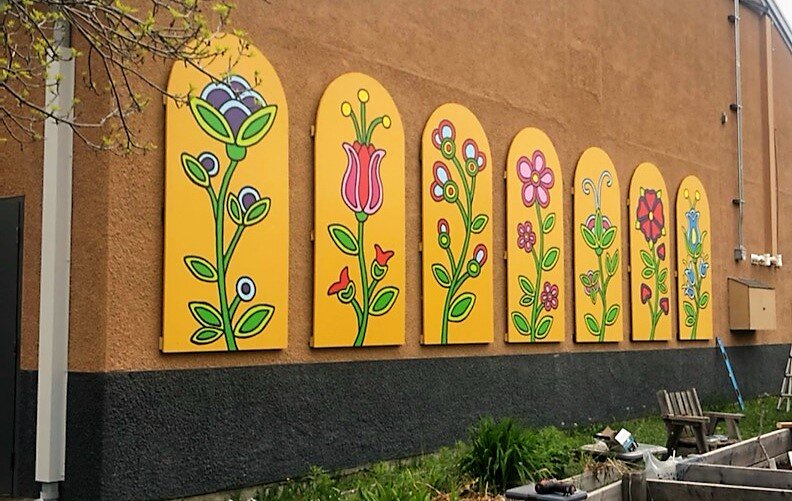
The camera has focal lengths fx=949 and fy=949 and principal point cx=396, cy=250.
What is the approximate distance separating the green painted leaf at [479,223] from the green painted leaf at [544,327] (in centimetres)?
167

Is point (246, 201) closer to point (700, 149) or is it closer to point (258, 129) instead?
point (258, 129)

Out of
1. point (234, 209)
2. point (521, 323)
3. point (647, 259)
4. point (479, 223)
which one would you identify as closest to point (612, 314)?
point (647, 259)

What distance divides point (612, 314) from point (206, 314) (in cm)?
740

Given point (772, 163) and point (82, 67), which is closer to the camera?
point (82, 67)

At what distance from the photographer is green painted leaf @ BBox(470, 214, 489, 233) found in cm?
1109

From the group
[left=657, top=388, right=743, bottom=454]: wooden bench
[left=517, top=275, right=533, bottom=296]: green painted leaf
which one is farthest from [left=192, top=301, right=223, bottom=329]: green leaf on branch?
[left=657, top=388, right=743, bottom=454]: wooden bench

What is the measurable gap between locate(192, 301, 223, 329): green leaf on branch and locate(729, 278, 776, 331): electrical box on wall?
11.7 metres

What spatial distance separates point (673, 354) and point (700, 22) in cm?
620

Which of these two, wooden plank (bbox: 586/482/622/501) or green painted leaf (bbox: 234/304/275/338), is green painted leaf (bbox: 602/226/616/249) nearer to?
green painted leaf (bbox: 234/304/275/338)

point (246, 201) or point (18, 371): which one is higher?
point (246, 201)

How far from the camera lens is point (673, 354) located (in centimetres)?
1516

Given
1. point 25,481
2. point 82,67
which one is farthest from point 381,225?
point 25,481

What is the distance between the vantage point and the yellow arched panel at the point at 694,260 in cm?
1551

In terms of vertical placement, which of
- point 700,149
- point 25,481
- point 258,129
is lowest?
point 25,481
